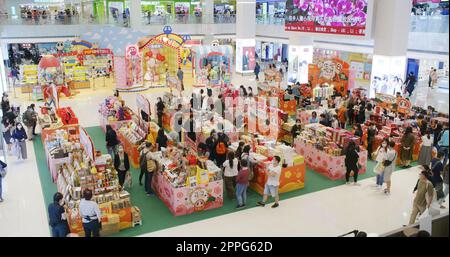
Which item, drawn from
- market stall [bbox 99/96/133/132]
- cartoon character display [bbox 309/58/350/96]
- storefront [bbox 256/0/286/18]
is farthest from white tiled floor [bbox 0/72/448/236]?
storefront [bbox 256/0/286/18]

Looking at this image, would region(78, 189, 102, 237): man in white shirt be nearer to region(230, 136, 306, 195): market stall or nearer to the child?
the child

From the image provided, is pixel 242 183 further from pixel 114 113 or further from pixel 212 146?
pixel 114 113

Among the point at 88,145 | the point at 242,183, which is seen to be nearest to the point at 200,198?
the point at 242,183

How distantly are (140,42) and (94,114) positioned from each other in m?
6.06

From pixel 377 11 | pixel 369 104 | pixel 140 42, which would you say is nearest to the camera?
pixel 369 104

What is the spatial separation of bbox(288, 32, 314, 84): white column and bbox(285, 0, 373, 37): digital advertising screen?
4.46 feet

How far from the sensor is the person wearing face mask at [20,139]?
10703mm

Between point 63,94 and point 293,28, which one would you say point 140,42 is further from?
point 293,28

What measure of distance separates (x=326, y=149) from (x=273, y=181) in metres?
2.57

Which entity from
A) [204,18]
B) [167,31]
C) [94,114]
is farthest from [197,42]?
[94,114]

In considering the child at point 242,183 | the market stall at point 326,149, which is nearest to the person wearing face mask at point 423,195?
the market stall at point 326,149
